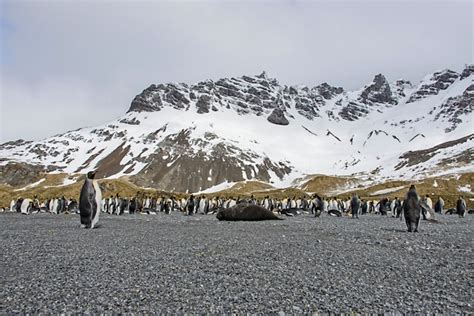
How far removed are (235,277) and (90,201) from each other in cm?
1021

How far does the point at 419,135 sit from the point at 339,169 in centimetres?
4615

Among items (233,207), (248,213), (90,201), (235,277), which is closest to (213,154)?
(233,207)

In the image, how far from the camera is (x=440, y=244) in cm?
1192

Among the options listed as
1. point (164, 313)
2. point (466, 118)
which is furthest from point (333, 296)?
point (466, 118)

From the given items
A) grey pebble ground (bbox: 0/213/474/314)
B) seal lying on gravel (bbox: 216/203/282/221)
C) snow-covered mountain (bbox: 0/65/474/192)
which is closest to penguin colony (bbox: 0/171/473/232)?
seal lying on gravel (bbox: 216/203/282/221)

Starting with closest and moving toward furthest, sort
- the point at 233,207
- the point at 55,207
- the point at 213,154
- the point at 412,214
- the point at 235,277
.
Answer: the point at 235,277 → the point at 412,214 → the point at 233,207 → the point at 55,207 → the point at 213,154

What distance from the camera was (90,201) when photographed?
54.1 feet

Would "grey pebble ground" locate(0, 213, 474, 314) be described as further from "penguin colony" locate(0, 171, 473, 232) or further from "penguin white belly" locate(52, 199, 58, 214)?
"penguin white belly" locate(52, 199, 58, 214)

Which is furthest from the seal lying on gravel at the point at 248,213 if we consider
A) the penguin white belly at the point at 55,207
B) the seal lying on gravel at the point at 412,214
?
the penguin white belly at the point at 55,207

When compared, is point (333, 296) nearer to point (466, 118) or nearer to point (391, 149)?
point (391, 149)

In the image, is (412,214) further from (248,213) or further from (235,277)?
(235,277)

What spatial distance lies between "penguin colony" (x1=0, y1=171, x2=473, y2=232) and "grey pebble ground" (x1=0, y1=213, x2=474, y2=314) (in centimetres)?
446

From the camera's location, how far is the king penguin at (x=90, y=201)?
16.5 m

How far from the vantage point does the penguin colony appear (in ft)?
54.6
